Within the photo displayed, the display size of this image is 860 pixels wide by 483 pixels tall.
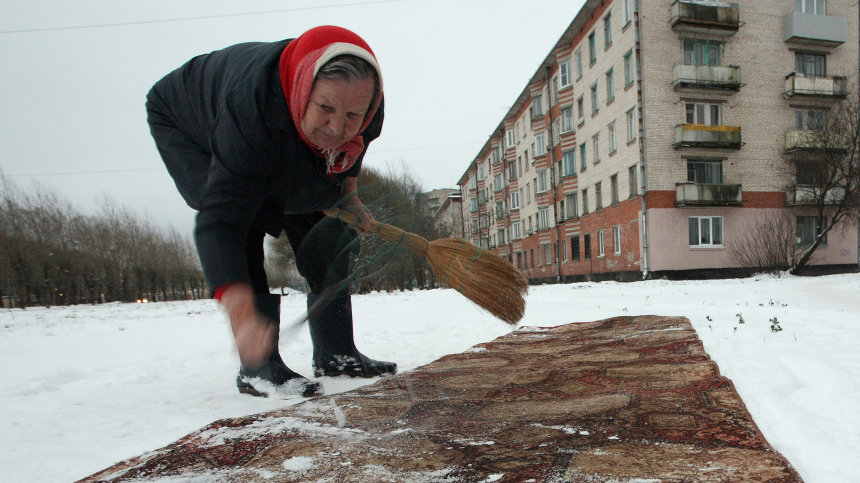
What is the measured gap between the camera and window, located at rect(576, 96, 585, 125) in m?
22.3

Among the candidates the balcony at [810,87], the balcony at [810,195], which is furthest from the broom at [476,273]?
the balcony at [810,87]

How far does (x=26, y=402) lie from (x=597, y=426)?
2.56m

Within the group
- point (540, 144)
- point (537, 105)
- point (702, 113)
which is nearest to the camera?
point (702, 113)

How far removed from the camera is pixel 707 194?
55.2ft

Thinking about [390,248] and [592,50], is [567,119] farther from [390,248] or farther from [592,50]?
[390,248]

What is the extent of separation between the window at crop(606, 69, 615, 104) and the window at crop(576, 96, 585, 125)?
8.49 feet

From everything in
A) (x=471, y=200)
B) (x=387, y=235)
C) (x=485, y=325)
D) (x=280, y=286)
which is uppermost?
(x=471, y=200)

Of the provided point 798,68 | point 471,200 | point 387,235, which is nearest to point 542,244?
point 798,68

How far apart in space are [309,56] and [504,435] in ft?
4.62

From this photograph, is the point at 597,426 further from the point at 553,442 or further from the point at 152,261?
the point at 152,261

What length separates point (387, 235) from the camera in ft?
7.43

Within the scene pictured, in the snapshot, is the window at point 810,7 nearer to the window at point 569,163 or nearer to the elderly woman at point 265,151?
the window at point 569,163

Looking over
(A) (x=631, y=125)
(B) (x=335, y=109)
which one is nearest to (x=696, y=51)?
(A) (x=631, y=125)

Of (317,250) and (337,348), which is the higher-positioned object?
(317,250)
